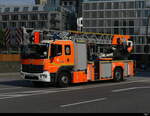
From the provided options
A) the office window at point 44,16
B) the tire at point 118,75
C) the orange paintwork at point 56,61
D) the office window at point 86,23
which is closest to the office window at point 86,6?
the office window at point 86,23

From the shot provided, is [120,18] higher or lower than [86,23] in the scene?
higher

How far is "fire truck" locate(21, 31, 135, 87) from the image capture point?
1873 centimetres

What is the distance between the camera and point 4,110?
10961 mm

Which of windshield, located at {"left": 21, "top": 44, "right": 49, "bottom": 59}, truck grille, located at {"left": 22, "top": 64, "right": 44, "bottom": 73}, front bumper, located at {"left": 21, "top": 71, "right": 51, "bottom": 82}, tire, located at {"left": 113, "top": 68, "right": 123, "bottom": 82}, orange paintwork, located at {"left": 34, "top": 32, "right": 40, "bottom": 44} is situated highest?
orange paintwork, located at {"left": 34, "top": 32, "right": 40, "bottom": 44}

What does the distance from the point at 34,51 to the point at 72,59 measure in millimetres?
2215

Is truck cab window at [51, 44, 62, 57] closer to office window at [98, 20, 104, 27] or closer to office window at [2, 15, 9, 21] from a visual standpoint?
office window at [98, 20, 104, 27]

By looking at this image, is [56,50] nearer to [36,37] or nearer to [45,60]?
[45,60]

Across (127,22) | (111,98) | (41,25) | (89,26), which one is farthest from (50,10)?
(111,98)

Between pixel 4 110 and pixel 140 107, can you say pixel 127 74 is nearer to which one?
pixel 140 107

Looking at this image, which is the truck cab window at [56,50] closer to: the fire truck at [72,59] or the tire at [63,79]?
the fire truck at [72,59]

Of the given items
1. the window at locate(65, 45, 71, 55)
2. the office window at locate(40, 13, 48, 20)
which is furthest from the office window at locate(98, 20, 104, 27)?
the window at locate(65, 45, 71, 55)

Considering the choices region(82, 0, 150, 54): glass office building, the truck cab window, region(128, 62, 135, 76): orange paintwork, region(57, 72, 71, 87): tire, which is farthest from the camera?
region(82, 0, 150, 54): glass office building

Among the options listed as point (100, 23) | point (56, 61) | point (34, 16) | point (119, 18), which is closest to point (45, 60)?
point (56, 61)

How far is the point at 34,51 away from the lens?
18984 mm
